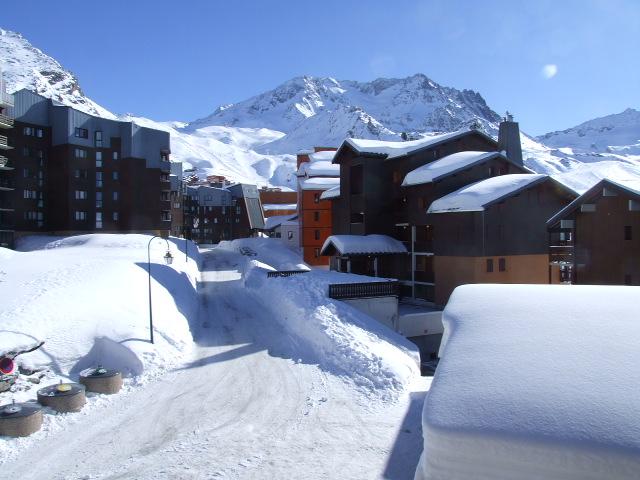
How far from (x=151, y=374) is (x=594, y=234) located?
20428 millimetres

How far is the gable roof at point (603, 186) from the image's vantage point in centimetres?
2011

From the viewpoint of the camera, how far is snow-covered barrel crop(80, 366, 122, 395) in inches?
573

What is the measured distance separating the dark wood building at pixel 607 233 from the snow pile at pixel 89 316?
1892cm

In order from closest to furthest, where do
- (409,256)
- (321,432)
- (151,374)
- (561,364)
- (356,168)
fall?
1. (561,364)
2. (321,432)
3. (151,374)
4. (409,256)
5. (356,168)

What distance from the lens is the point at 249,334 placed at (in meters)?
21.9

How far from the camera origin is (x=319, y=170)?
51.3m

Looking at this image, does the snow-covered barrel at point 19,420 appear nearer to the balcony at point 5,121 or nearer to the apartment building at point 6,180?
the apartment building at point 6,180

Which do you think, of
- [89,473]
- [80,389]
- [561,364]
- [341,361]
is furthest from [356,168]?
[561,364]

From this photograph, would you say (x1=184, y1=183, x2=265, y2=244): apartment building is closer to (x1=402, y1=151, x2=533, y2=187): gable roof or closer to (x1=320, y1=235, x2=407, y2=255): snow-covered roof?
(x1=320, y1=235, x2=407, y2=255): snow-covered roof

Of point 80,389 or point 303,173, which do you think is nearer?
point 80,389

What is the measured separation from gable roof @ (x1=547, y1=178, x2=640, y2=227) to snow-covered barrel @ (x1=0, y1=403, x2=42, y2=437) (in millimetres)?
22676

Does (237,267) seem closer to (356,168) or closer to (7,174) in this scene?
(356,168)

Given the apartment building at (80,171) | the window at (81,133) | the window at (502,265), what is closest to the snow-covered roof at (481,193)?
the window at (502,265)

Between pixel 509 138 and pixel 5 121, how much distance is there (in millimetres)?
49225
